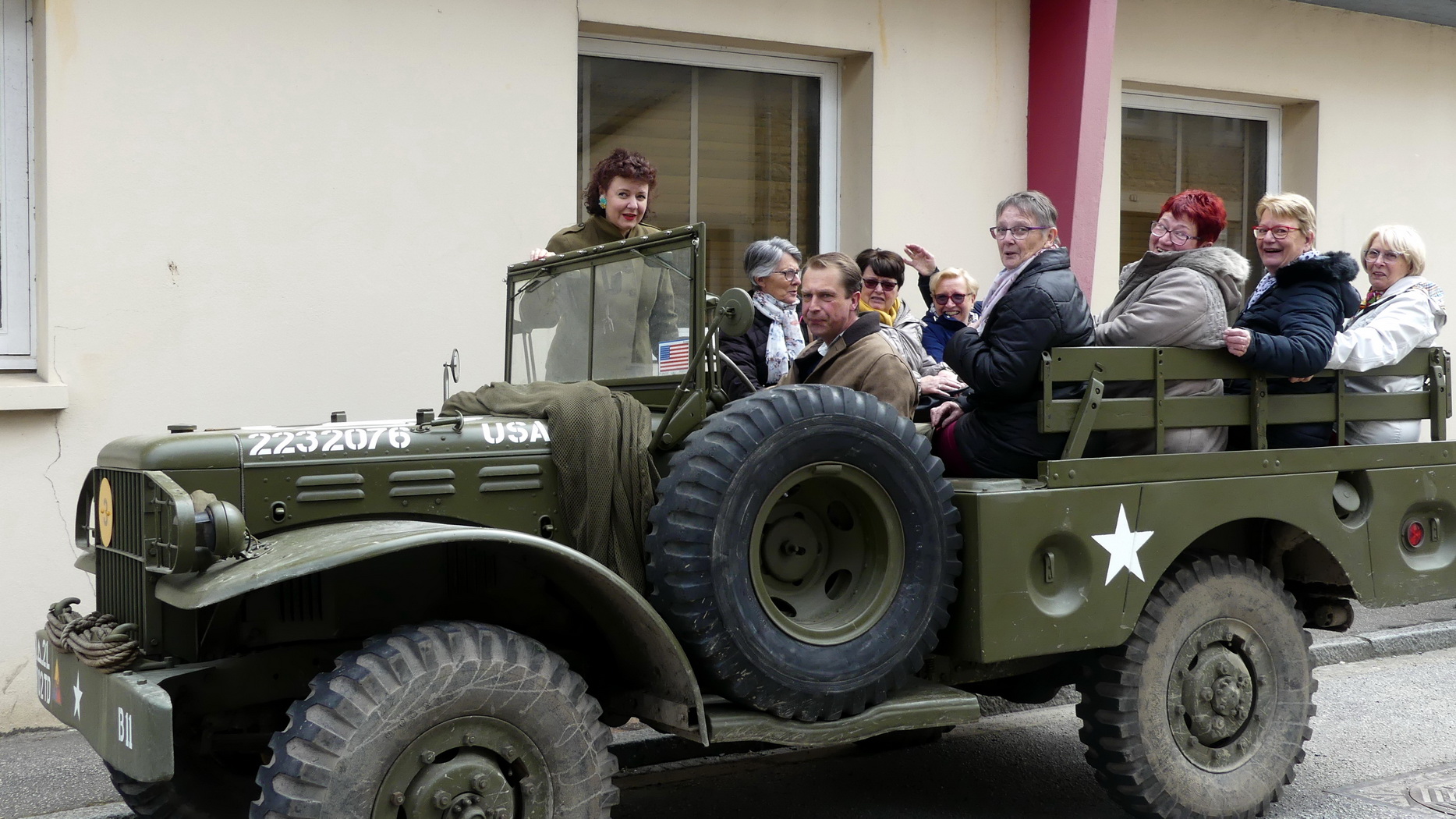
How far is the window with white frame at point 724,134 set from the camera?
22.4 ft

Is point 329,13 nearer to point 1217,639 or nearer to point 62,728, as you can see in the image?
point 62,728

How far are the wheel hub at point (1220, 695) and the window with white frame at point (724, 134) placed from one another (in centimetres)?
339

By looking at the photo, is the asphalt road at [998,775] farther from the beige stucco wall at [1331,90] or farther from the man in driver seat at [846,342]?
the beige stucco wall at [1331,90]

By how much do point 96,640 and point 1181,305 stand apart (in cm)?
335

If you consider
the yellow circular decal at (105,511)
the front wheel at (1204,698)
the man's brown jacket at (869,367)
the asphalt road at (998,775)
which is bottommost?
the asphalt road at (998,775)

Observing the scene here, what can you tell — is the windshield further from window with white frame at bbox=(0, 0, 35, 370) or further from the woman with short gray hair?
window with white frame at bbox=(0, 0, 35, 370)

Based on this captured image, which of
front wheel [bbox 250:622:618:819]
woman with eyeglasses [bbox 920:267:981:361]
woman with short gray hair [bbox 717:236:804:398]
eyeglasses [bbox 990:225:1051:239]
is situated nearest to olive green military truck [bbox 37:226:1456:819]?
front wheel [bbox 250:622:618:819]

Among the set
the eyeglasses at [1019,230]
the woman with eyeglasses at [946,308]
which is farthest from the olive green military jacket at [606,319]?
the woman with eyeglasses at [946,308]

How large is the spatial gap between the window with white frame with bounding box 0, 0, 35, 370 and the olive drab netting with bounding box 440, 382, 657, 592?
2.94 meters

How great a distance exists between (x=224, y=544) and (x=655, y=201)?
14.3 feet

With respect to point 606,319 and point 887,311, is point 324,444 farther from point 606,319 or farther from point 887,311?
point 887,311

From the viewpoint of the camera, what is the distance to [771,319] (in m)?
4.98

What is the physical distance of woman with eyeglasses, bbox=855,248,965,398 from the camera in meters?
5.20

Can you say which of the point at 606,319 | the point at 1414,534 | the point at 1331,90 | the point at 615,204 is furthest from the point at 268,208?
the point at 1331,90
